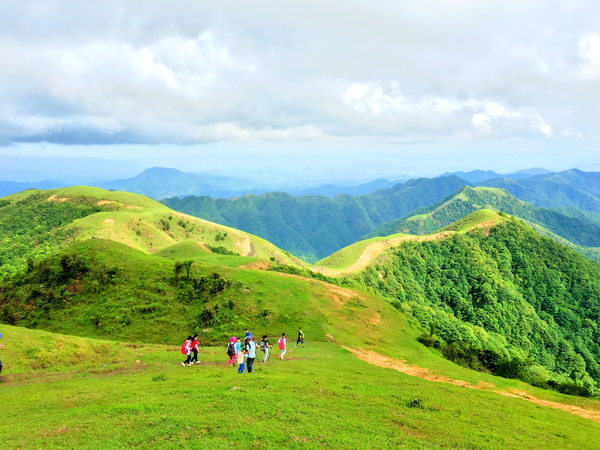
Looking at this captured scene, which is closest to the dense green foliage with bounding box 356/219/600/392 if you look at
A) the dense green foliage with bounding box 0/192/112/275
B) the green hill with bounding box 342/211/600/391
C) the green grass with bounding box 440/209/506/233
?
the green hill with bounding box 342/211/600/391

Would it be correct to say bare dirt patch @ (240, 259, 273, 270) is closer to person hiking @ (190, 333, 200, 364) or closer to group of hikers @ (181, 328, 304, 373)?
group of hikers @ (181, 328, 304, 373)

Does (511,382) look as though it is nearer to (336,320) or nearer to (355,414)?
(336,320)

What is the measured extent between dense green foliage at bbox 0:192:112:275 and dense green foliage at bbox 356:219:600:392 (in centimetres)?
10663

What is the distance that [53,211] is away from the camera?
148000 millimetres

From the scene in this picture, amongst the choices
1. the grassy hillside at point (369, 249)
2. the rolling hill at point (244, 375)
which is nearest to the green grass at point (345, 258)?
the grassy hillside at point (369, 249)

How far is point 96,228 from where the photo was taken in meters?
116

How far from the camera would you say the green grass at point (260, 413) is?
14773 millimetres

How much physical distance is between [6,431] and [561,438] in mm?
27095

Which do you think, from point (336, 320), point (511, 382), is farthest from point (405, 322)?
point (511, 382)

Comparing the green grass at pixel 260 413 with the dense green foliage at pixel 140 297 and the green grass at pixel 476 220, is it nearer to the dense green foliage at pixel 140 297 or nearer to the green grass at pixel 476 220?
the dense green foliage at pixel 140 297

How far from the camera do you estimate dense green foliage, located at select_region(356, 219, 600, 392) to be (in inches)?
4031

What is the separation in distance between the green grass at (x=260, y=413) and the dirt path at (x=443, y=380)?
3.07m

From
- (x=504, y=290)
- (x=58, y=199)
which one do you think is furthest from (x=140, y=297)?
(x=58, y=199)

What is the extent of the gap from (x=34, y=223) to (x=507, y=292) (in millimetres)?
184880
